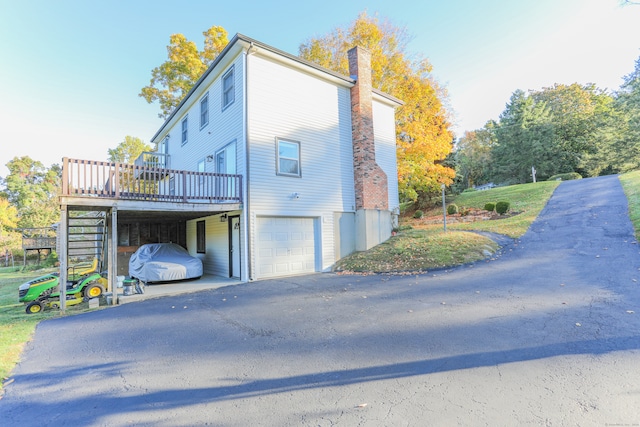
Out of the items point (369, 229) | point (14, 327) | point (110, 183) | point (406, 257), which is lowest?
point (14, 327)

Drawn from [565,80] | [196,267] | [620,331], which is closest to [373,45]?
[196,267]

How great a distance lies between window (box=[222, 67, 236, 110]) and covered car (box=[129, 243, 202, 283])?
5.55 metres

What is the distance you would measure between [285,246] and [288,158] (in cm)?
310

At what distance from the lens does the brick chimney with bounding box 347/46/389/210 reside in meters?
12.0

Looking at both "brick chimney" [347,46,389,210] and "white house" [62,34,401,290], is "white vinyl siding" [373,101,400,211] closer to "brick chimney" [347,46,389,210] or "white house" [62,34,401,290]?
"white house" [62,34,401,290]

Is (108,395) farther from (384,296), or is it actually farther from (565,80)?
(565,80)

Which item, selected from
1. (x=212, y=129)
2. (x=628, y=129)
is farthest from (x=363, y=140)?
(x=628, y=129)

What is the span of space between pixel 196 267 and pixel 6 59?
10107mm

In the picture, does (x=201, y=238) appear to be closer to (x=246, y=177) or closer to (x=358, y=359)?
(x=246, y=177)

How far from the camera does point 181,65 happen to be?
20.4 m

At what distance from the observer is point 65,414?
2623 mm

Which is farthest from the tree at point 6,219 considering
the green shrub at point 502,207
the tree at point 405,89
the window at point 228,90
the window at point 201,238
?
the green shrub at point 502,207

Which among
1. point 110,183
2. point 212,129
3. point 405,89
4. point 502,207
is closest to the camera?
point 110,183

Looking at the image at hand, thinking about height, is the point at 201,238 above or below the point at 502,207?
below
